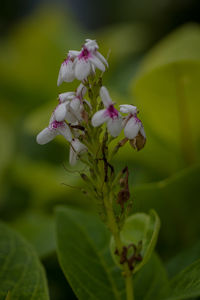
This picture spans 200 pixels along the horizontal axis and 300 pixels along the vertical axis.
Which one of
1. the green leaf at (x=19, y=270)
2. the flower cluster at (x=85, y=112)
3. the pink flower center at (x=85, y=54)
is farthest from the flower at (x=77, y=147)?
the green leaf at (x=19, y=270)

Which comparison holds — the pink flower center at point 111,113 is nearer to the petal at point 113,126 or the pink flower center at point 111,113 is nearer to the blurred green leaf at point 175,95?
the petal at point 113,126

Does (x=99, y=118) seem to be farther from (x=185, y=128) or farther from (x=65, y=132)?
(x=185, y=128)

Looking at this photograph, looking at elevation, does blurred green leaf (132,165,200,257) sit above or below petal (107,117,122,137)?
below

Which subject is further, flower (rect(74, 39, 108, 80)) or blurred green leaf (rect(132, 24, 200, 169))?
blurred green leaf (rect(132, 24, 200, 169))

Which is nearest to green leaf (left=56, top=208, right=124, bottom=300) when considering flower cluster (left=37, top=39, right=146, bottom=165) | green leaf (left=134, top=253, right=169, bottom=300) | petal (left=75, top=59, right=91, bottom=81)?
green leaf (left=134, top=253, right=169, bottom=300)

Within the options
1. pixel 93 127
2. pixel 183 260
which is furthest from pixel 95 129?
pixel 183 260

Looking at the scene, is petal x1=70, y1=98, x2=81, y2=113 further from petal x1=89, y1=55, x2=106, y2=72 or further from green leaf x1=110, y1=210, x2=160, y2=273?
green leaf x1=110, y1=210, x2=160, y2=273

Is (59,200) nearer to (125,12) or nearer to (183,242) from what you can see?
(183,242)
